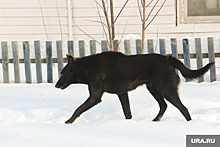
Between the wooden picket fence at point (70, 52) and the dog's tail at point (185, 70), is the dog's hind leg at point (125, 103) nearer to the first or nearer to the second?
the dog's tail at point (185, 70)

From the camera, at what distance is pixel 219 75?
21.3 feet

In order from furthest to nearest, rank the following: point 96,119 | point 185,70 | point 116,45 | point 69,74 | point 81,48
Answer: point 81,48, point 116,45, point 96,119, point 69,74, point 185,70

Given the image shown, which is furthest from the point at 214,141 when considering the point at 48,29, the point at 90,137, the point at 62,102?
the point at 48,29

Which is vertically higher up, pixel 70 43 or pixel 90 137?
pixel 70 43

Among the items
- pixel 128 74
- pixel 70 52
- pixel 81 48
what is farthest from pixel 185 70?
pixel 70 52

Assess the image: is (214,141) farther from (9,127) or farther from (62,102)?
(62,102)

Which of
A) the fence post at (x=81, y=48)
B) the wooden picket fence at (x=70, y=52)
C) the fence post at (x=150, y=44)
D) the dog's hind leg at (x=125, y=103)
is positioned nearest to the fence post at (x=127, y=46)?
the wooden picket fence at (x=70, y=52)

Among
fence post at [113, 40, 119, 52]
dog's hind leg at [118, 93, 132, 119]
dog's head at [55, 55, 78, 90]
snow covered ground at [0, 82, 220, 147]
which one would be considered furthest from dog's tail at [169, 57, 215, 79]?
fence post at [113, 40, 119, 52]

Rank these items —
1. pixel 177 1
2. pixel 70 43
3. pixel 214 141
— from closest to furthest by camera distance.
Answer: pixel 214 141 < pixel 70 43 < pixel 177 1

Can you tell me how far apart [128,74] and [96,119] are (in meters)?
0.94

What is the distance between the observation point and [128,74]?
3264 millimetres

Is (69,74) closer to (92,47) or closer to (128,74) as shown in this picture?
(128,74)

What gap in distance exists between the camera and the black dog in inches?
126

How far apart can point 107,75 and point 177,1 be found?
492cm
